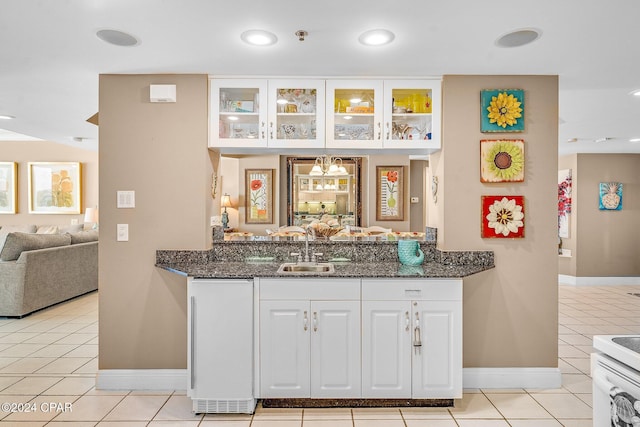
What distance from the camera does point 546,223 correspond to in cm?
279

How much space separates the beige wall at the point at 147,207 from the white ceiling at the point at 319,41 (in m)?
0.25

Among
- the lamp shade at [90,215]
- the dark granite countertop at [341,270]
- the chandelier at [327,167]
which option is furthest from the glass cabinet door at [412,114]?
the lamp shade at [90,215]

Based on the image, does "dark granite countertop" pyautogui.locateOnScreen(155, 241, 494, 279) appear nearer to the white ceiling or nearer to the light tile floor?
the light tile floor

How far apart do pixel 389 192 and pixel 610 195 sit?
3562 millimetres

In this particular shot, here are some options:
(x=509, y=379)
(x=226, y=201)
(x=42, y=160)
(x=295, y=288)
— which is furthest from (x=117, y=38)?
(x=42, y=160)

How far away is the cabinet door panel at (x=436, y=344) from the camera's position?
7.87 ft

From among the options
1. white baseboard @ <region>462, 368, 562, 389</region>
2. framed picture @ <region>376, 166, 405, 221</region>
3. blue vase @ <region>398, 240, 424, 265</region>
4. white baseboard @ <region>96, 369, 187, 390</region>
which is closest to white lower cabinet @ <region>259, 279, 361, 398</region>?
blue vase @ <region>398, 240, 424, 265</region>

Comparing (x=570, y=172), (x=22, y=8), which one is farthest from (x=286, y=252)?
(x=570, y=172)

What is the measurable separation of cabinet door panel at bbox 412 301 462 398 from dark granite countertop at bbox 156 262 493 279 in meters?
0.21

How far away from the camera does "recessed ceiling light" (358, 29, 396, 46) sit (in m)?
2.12

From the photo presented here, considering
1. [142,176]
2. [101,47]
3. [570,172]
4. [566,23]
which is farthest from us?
[570,172]

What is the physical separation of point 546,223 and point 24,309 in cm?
525

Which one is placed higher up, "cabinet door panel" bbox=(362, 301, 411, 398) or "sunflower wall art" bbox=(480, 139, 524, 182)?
"sunflower wall art" bbox=(480, 139, 524, 182)

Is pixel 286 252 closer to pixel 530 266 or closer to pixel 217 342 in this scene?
pixel 217 342
